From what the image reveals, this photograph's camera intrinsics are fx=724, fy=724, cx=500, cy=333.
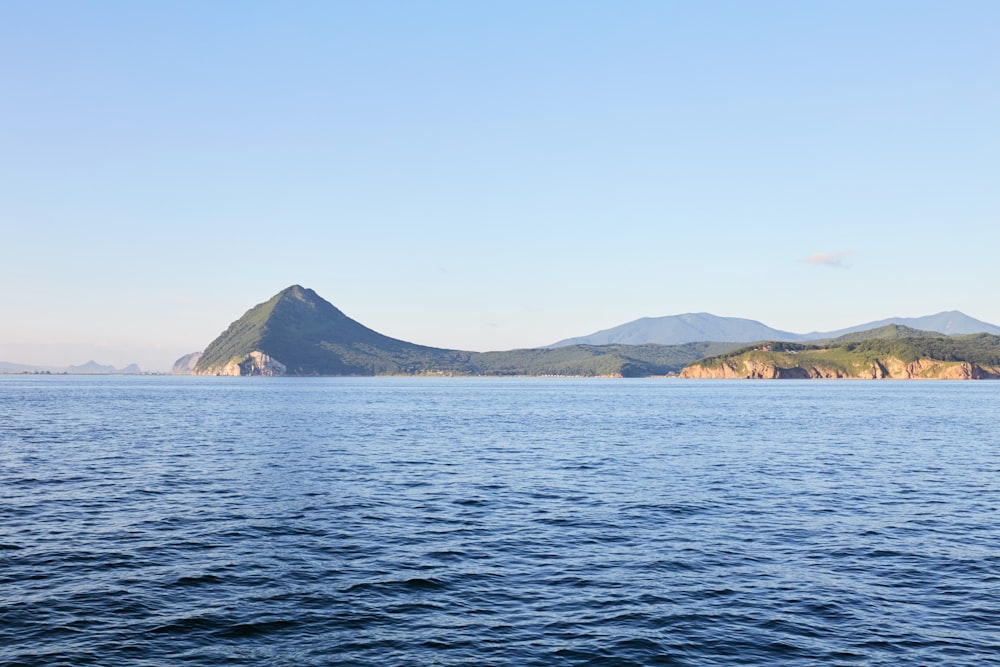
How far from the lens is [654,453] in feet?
240

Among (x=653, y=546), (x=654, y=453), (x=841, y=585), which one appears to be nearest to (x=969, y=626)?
(x=841, y=585)

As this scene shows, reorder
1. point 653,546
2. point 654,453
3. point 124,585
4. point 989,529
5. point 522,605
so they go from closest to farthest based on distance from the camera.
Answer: point 522,605
point 124,585
point 653,546
point 989,529
point 654,453

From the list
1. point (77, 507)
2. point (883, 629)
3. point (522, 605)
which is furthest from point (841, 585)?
point (77, 507)

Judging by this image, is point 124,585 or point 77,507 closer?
point 124,585

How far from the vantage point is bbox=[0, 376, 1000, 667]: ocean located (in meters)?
21.8

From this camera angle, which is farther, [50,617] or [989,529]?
[989,529]

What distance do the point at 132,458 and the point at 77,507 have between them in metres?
25.1

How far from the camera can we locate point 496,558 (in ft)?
105

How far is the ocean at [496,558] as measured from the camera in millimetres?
21766

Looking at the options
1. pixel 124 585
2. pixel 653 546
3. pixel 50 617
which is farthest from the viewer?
pixel 653 546

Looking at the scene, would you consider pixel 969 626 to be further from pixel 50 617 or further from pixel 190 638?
pixel 50 617

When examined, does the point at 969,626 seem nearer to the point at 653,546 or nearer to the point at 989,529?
the point at 653,546

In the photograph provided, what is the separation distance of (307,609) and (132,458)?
161ft

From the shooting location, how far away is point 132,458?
66000mm
